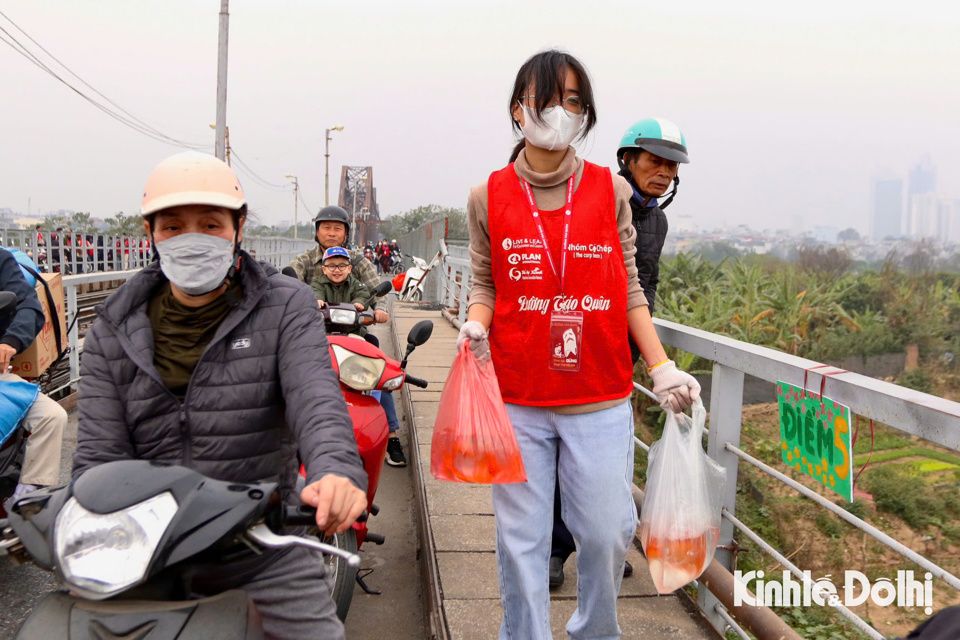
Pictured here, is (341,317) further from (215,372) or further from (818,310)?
(818,310)

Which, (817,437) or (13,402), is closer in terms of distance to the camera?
(817,437)

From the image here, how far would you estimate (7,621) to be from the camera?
3176mm

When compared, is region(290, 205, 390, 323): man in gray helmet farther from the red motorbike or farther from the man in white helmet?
the man in white helmet

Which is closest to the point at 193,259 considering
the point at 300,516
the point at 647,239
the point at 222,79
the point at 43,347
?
the point at 300,516

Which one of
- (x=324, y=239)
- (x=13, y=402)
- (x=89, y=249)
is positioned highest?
(x=89, y=249)

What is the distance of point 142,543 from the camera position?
49.2 inches

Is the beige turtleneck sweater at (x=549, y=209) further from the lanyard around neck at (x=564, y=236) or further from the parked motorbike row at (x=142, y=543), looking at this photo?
the parked motorbike row at (x=142, y=543)

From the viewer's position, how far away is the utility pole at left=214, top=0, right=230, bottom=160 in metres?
16.8

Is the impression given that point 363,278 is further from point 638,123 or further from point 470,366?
point 470,366

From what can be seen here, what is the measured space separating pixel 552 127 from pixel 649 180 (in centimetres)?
98

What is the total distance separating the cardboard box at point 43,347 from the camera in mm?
3850

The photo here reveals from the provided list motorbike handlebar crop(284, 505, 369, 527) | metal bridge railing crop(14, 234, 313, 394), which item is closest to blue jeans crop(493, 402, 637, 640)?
motorbike handlebar crop(284, 505, 369, 527)

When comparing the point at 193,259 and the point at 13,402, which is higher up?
the point at 193,259

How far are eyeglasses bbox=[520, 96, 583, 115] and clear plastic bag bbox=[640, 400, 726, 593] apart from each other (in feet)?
3.11
